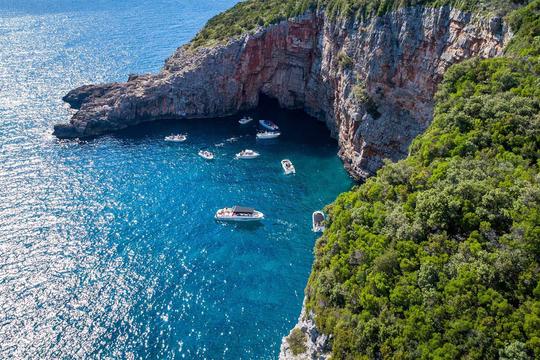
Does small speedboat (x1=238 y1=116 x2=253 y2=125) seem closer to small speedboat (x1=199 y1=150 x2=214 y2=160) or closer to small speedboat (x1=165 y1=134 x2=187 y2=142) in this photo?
small speedboat (x1=165 y1=134 x2=187 y2=142)

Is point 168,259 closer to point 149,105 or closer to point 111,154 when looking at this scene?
point 111,154

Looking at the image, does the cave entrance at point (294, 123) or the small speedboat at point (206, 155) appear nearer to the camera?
the small speedboat at point (206, 155)

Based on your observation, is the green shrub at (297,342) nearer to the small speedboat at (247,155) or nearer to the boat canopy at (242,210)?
the boat canopy at (242,210)

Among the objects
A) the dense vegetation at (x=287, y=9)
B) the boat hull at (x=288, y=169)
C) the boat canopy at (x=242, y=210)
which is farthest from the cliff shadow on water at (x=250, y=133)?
the boat canopy at (x=242, y=210)

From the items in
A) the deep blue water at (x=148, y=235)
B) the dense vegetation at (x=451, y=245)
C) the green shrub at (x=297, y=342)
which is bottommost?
the deep blue water at (x=148, y=235)

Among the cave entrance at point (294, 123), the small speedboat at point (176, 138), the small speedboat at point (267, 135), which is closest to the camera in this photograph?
the small speedboat at point (176, 138)

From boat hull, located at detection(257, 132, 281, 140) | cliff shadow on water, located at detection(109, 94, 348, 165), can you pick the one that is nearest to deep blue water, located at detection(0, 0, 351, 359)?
cliff shadow on water, located at detection(109, 94, 348, 165)

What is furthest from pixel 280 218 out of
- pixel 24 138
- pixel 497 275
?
pixel 24 138
